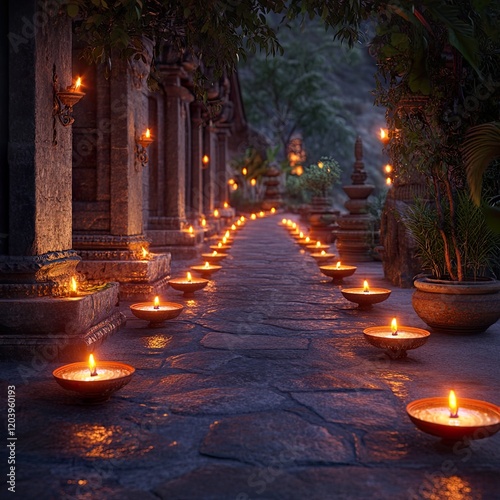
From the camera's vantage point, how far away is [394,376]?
14.5ft

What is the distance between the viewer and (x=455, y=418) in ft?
10.5

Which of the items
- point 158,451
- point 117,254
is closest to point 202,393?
point 158,451

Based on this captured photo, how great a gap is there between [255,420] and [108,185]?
217 inches

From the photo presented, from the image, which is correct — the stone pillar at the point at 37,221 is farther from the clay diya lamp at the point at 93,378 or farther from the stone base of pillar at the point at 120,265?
the stone base of pillar at the point at 120,265

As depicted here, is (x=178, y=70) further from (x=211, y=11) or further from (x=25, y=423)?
(x=25, y=423)

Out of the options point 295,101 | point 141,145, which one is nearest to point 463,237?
point 141,145

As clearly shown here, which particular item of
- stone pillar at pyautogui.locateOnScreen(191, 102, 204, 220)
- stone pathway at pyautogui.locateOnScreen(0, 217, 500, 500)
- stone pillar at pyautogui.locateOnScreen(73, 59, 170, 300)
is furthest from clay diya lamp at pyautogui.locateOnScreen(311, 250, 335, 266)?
stone pillar at pyautogui.locateOnScreen(191, 102, 204, 220)

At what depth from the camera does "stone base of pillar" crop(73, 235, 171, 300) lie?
8.05m

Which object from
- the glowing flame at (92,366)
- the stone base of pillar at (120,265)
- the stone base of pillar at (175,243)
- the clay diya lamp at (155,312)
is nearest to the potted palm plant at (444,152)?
the clay diya lamp at (155,312)

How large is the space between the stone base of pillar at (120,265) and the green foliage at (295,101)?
150 ft

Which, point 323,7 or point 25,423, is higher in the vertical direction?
point 323,7

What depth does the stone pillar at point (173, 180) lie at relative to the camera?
13.1 metres

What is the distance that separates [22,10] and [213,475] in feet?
13.8

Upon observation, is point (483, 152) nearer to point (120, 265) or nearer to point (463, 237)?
point (463, 237)
